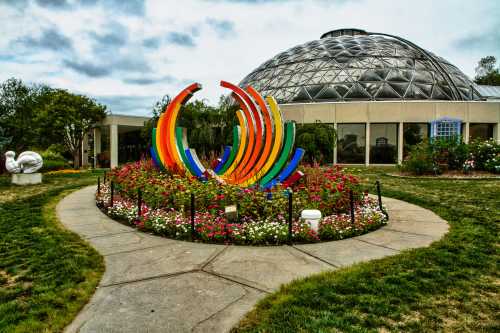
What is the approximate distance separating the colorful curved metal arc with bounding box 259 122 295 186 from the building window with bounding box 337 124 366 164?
66.3ft

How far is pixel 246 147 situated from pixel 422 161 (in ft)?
39.8

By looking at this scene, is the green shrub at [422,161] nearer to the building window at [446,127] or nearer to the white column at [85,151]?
the building window at [446,127]

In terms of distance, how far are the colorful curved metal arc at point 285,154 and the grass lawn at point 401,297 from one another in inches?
168

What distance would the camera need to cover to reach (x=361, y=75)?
3136 cm

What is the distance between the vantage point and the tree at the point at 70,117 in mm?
27906

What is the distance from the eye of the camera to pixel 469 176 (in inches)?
692

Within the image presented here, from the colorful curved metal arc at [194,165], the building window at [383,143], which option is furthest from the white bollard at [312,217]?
the building window at [383,143]

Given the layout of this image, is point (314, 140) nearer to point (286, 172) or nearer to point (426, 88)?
point (286, 172)

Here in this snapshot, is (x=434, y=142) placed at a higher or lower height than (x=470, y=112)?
lower

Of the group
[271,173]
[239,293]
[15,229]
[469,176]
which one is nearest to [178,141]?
[271,173]

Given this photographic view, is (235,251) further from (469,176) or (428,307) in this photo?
(469,176)

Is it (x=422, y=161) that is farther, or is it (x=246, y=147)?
(x=422, y=161)

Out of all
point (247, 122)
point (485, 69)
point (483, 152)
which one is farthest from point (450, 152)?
point (485, 69)

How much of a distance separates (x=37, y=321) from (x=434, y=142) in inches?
806
